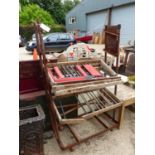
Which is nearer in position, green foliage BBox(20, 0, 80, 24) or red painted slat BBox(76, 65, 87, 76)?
red painted slat BBox(76, 65, 87, 76)

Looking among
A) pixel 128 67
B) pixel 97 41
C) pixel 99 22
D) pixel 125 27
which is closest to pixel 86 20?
pixel 99 22

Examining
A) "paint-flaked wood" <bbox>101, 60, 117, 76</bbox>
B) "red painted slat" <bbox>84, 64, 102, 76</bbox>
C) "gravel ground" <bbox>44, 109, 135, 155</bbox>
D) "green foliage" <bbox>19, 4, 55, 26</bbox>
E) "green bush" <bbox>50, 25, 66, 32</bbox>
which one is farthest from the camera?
"green bush" <bbox>50, 25, 66, 32</bbox>

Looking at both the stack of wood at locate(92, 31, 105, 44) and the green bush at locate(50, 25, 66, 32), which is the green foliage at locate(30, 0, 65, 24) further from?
the stack of wood at locate(92, 31, 105, 44)

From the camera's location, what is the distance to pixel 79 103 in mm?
2648

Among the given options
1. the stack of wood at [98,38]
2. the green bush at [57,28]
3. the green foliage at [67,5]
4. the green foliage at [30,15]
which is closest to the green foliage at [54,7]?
the green foliage at [67,5]

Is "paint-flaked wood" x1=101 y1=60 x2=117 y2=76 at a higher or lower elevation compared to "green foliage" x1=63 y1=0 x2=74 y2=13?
lower

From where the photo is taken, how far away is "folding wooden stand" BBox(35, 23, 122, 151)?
6.48ft

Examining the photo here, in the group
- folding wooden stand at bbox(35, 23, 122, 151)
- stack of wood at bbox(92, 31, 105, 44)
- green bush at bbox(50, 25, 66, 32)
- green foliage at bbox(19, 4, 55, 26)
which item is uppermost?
green foliage at bbox(19, 4, 55, 26)

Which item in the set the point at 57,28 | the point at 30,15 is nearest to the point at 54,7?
Result: the point at 57,28

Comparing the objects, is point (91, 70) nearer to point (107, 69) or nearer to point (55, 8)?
point (107, 69)

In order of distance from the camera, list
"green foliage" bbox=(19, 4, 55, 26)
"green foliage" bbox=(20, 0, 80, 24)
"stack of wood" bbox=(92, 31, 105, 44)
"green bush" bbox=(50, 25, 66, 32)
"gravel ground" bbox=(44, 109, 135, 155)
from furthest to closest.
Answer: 1. "green foliage" bbox=(20, 0, 80, 24)
2. "green bush" bbox=(50, 25, 66, 32)
3. "green foliage" bbox=(19, 4, 55, 26)
4. "stack of wood" bbox=(92, 31, 105, 44)
5. "gravel ground" bbox=(44, 109, 135, 155)

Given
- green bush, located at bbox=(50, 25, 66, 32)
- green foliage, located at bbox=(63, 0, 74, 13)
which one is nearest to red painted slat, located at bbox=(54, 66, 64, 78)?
green bush, located at bbox=(50, 25, 66, 32)

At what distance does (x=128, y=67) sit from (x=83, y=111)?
1.54 m

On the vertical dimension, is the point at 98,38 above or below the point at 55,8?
below
